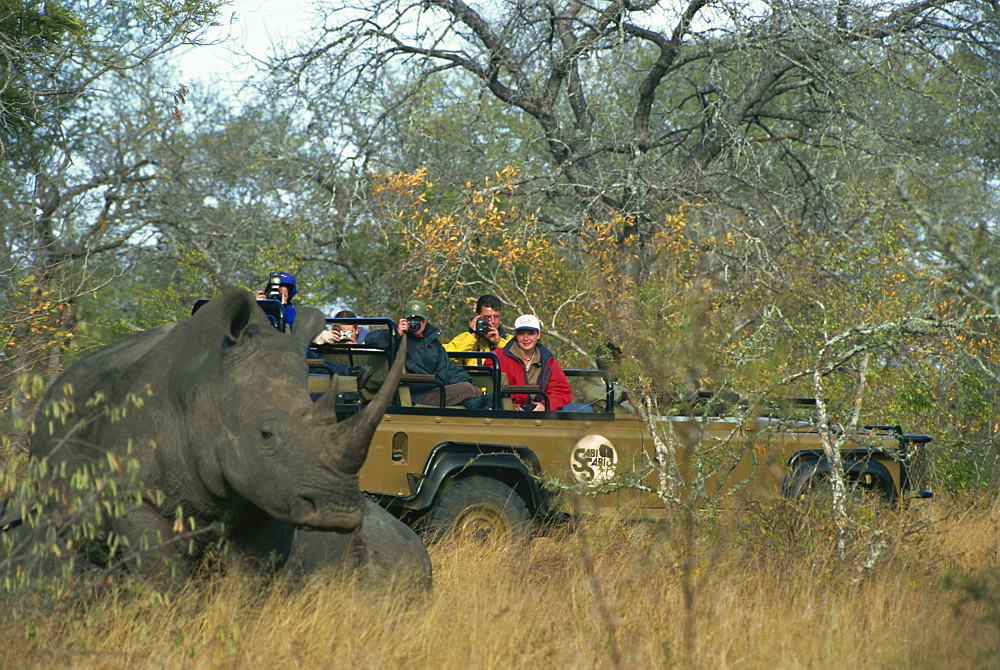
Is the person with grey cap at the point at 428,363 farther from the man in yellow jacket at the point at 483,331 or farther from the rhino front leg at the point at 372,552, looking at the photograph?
the rhino front leg at the point at 372,552

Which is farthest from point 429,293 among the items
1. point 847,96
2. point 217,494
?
point 217,494

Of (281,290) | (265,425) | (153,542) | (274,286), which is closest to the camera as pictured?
(265,425)

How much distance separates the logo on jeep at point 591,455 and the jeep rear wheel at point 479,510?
0.47 m

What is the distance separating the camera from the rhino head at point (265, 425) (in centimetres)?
455

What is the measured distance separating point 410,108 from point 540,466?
9.70 meters

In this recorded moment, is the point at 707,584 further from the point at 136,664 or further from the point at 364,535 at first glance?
the point at 136,664

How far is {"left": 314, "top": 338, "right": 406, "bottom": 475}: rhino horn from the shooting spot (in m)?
4.50

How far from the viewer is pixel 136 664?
180 inches

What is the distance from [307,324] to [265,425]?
32.4 inches

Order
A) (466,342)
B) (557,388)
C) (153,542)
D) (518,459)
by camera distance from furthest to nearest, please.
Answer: (466,342) < (557,388) < (518,459) < (153,542)

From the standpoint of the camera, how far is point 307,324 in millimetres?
5398

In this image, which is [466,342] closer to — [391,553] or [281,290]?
[281,290]

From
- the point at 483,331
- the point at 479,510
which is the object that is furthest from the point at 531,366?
the point at 479,510

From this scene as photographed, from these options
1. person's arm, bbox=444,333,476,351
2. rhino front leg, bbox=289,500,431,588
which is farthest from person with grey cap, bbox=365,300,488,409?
rhino front leg, bbox=289,500,431,588
